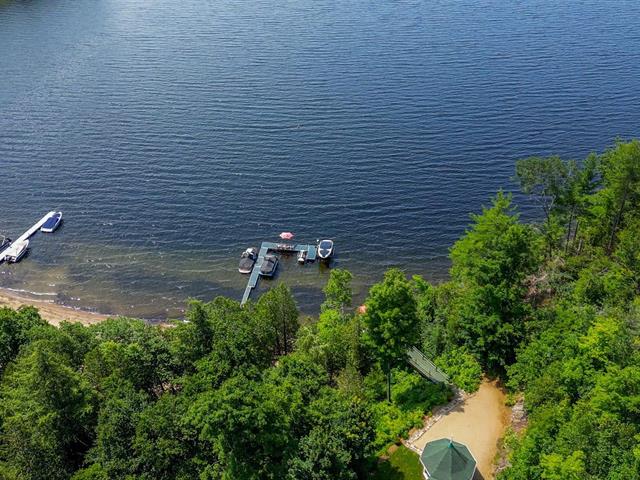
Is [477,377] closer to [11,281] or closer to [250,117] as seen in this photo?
[11,281]

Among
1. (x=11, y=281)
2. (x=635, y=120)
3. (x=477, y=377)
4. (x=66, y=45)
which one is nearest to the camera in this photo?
(x=477, y=377)

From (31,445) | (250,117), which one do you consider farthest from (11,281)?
(250,117)

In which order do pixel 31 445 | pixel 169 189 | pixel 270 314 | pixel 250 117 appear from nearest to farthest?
pixel 31 445 < pixel 270 314 < pixel 169 189 < pixel 250 117

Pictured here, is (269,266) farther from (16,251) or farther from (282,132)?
(16,251)

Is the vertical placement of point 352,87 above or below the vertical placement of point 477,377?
above

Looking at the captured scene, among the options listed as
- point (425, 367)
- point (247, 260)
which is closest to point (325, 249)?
point (247, 260)

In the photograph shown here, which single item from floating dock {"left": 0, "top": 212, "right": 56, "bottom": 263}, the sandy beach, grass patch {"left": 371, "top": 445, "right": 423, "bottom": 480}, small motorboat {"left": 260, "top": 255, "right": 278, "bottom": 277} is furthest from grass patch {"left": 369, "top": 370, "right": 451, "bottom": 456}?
floating dock {"left": 0, "top": 212, "right": 56, "bottom": 263}

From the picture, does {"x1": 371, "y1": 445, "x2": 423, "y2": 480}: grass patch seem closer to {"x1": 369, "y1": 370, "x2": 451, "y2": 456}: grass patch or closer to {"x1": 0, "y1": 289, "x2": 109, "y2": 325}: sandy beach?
{"x1": 369, "y1": 370, "x2": 451, "y2": 456}: grass patch
